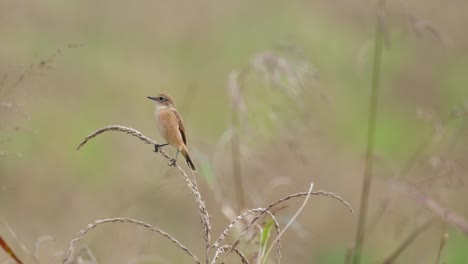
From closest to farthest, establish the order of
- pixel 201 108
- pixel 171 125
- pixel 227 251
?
1. pixel 227 251
2. pixel 171 125
3. pixel 201 108

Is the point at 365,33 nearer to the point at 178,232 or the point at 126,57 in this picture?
the point at 126,57

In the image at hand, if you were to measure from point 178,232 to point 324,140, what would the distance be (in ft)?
7.89

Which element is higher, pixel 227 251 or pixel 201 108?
pixel 227 251

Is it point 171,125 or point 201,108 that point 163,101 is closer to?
point 171,125

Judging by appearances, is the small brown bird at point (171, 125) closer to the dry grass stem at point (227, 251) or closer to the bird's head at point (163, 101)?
the bird's head at point (163, 101)

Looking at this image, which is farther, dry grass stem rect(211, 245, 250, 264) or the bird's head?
the bird's head

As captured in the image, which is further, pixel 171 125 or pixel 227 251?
Result: pixel 171 125

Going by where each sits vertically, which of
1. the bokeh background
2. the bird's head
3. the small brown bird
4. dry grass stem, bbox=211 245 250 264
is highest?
dry grass stem, bbox=211 245 250 264

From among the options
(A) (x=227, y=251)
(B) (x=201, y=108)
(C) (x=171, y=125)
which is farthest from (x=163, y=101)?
(B) (x=201, y=108)

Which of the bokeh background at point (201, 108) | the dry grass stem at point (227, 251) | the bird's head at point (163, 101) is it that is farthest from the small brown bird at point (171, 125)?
the bokeh background at point (201, 108)

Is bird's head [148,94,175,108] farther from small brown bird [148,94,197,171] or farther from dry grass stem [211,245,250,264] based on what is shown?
dry grass stem [211,245,250,264]

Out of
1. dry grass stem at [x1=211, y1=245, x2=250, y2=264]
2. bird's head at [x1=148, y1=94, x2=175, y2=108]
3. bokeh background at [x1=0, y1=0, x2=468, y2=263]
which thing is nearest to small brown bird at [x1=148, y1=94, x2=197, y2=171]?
bird's head at [x1=148, y1=94, x2=175, y2=108]

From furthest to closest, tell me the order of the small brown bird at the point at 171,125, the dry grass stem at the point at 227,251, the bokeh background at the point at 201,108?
the bokeh background at the point at 201,108
the small brown bird at the point at 171,125
the dry grass stem at the point at 227,251

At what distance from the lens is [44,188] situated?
29.2ft
